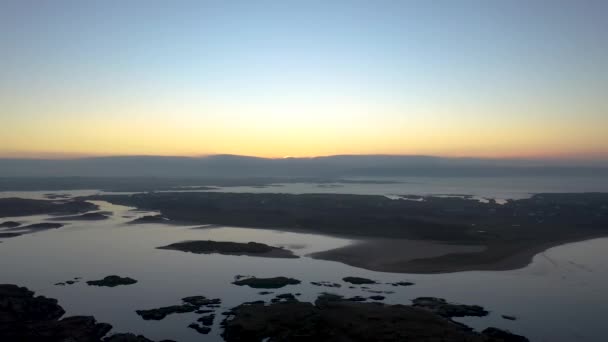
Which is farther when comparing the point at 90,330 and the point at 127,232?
the point at 127,232

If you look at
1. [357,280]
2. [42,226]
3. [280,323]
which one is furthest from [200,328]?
[42,226]

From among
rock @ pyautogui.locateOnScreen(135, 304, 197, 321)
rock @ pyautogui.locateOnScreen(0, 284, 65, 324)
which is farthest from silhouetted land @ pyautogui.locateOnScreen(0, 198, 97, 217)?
rock @ pyautogui.locateOnScreen(135, 304, 197, 321)

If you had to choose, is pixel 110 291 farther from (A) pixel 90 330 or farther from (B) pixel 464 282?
(B) pixel 464 282

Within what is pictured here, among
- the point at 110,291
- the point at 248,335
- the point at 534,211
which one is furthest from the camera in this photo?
the point at 534,211

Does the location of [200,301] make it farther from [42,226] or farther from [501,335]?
[42,226]

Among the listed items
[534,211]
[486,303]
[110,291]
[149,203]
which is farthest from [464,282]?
[149,203]

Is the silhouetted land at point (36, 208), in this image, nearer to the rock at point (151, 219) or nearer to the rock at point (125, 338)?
the rock at point (151, 219)
